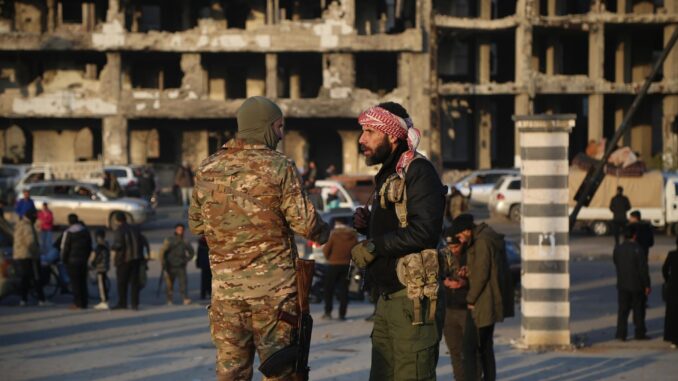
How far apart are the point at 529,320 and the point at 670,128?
139 feet

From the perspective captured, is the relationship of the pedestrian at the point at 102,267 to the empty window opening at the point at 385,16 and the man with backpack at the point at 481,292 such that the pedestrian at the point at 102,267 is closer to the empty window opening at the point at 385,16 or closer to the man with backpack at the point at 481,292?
the man with backpack at the point at 481,292

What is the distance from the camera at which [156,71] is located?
2282 inches

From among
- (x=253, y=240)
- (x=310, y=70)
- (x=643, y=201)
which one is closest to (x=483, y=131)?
(x=310, y=70)

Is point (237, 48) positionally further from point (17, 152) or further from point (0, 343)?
point (0, 343)

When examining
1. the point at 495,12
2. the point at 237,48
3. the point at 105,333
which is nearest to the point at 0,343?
the point at 105,333

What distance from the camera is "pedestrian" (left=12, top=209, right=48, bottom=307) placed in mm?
20609

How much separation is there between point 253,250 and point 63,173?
1706 inches

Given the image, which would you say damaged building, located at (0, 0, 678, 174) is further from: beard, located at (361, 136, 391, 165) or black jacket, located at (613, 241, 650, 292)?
beard, located at (361, 136, 391, 165)

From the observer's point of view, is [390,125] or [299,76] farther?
[299,76]

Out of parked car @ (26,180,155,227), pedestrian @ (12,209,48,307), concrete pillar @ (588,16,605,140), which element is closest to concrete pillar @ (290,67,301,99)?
concrete pillar @ (588,16,605,140)

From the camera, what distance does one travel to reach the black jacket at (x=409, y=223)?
6832mm

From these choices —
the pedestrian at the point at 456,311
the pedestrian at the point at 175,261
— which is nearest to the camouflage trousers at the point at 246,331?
the pedestrian at the point at 456,311

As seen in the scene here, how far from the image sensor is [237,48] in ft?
176

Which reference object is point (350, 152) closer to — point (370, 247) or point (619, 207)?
point (619, 207)
